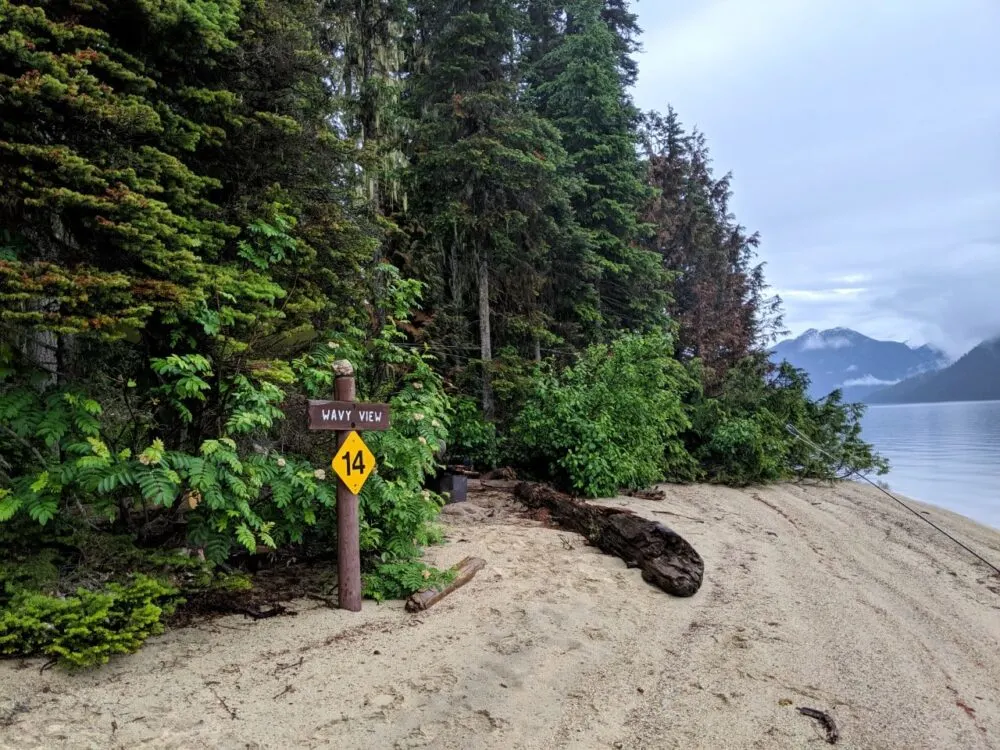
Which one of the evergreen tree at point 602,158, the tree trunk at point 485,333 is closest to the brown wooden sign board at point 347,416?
the tree trunk at point 485,333

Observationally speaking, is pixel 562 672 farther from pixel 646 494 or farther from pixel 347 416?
pixel 646 494

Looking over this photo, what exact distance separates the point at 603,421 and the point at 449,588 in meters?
5.20

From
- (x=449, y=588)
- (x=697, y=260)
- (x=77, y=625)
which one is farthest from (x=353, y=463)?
(x=697, y=260)

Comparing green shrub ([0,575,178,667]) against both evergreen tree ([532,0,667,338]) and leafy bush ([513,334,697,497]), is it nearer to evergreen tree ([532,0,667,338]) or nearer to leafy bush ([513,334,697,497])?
leafy bush ([513,334,697,497])

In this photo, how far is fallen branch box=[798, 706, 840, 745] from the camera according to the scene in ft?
10.5

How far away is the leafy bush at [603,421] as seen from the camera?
9078mm

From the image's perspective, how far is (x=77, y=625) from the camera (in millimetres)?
3107

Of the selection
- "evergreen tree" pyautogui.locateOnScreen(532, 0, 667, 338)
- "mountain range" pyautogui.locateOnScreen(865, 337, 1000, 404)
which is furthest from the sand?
"mountain range" pyautogui.locateOnScreen(865, 337, 1000, 404)

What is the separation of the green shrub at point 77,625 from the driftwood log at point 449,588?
1758 mm

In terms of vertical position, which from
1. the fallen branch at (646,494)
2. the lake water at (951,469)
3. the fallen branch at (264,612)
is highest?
the fallen branch at (264,612)

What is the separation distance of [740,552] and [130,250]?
21.8 ft

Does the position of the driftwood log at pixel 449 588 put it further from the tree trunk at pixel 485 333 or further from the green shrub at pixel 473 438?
the tree trunk at pixel 485 333

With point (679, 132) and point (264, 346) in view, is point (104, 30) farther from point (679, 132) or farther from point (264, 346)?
point (679, 132)

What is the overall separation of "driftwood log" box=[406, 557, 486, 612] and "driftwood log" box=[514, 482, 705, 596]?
1.50 m
